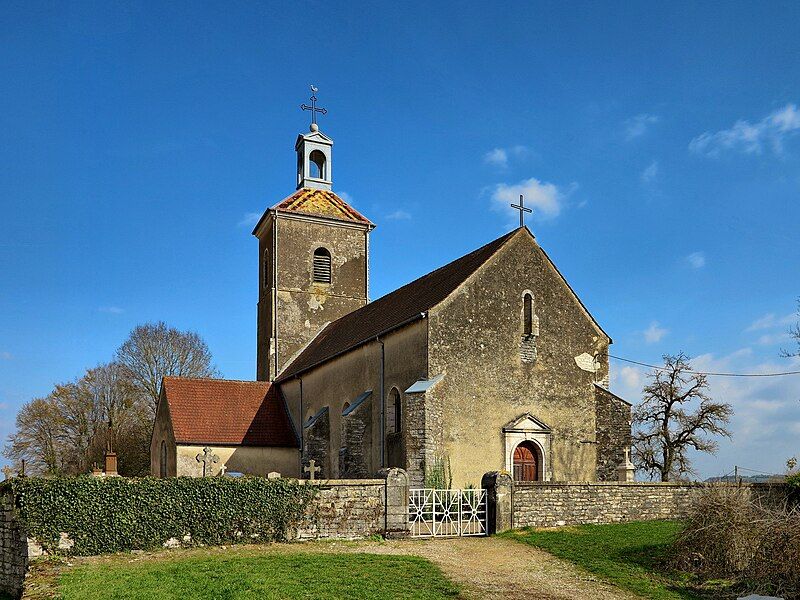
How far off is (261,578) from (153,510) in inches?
168

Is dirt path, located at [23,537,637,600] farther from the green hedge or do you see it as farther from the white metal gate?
the white metal gate

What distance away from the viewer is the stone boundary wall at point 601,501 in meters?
18.5

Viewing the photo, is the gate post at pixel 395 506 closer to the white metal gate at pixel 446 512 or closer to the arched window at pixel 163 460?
the white metal gate at pixel 446 512

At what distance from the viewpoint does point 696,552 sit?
14.2m

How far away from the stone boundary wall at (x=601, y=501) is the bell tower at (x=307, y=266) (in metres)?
→ 19.4

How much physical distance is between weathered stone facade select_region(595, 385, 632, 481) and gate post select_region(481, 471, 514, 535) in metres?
6.16

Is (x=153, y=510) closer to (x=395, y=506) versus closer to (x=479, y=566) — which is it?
(x=395, y=506)

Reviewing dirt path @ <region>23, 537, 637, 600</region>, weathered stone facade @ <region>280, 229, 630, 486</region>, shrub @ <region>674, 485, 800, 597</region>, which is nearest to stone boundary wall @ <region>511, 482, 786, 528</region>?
dirt path @ <region>23, 537, 637, 600</region>

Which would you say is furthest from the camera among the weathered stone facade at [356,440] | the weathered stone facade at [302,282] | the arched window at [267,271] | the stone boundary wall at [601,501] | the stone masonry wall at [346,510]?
the arched window at [267,271]

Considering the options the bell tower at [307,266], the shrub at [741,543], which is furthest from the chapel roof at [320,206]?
the shrub at [741,543]

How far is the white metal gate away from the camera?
58.5 feet

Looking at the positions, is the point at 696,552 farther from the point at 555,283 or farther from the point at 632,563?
the point at 555,283

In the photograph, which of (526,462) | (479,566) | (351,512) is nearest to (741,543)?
(479,566)

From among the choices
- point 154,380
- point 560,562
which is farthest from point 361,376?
point 154,380
